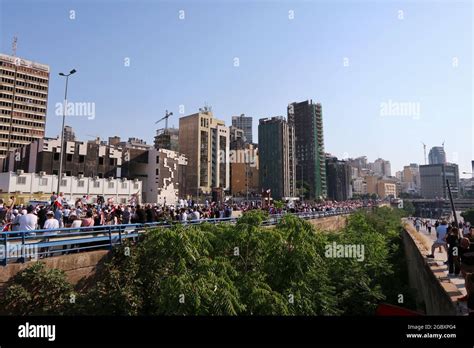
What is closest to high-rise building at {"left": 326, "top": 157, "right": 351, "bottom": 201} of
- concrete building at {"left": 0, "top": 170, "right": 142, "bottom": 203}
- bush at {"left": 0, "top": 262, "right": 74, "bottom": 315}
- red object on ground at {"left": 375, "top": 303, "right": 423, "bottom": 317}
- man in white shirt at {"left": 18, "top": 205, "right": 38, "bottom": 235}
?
concrete building at {"left": 0, "top": 170, "right": 142, "bottom": 203}

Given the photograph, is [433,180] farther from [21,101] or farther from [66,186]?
[21,101]

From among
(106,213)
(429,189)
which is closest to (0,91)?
(106,213)

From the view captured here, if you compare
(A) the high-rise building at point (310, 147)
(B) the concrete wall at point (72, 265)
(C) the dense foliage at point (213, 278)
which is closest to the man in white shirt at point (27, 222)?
(B) the concrete wall at point (72, 265)

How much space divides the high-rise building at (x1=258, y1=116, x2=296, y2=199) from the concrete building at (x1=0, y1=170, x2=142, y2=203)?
7683 cm

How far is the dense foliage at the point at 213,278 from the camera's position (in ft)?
27.9

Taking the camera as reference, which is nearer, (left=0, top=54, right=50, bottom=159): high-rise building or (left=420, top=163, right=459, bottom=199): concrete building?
(left=0, top=54, right=50, bottom=159): high-rise building

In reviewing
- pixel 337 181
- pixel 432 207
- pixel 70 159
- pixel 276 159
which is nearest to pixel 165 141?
pixel 276 159

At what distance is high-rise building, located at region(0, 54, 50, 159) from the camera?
97.4m

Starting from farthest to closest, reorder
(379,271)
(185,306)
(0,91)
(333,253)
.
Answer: (0,91) < (379,271) < (333,253) < (185,306)

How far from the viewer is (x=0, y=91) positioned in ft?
321

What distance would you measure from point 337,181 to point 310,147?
28.4 metres

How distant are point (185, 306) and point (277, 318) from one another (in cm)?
330

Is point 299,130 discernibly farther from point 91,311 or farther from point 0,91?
point 91,311

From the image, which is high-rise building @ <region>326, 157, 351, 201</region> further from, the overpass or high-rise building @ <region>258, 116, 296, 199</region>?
high-rise building @ <region>258, 116, 296, 199</region>
